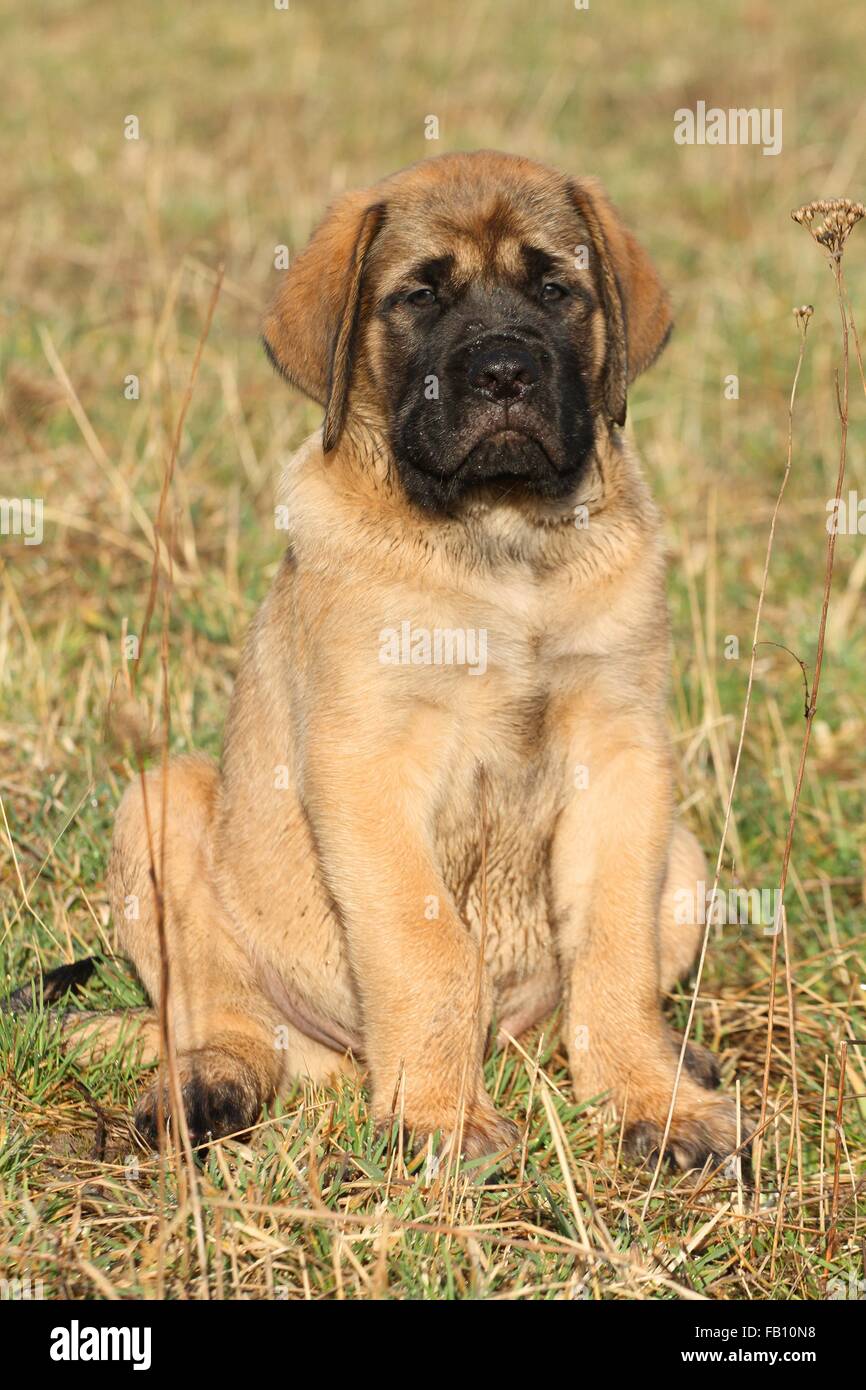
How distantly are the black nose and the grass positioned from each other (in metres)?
0.83

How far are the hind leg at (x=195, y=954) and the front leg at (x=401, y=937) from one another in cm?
45

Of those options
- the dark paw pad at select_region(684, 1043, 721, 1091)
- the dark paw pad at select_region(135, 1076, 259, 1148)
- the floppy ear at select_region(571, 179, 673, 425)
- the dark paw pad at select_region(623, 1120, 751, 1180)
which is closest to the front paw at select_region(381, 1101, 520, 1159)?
the dark paw pad at select_region(623, 1120, 751, 1180)

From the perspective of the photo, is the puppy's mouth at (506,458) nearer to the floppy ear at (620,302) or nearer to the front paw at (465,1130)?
the floppy ear at (620,302)

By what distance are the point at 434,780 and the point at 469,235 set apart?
141cm

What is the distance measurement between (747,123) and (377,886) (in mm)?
9027

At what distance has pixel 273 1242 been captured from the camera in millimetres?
3219

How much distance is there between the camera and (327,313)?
4211 mm

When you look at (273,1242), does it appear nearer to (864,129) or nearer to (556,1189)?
(556,1189)

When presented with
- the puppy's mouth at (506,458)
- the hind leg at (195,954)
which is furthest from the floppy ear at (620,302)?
the hind leg at (195,954)

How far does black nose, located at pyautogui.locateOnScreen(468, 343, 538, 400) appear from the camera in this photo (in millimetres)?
3855

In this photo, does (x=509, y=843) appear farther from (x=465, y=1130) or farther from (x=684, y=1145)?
(x=684, y=1145)

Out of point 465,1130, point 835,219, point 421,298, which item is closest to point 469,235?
point 421,298

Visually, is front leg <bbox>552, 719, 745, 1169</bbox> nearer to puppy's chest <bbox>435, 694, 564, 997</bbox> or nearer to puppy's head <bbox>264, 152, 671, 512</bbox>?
puppy's chest <bbox>435, 694, 564, 997</bbox>

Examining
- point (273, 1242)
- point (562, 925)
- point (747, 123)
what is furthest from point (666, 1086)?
point (747, 123)
